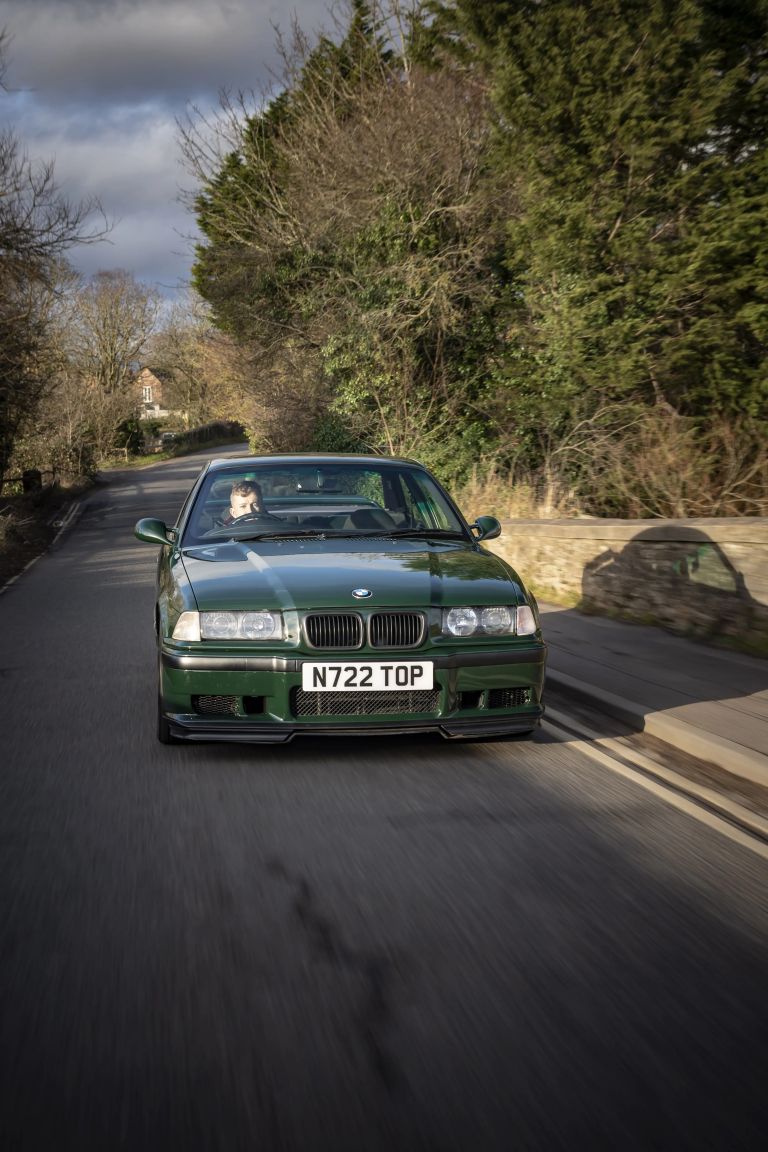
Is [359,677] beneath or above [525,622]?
beneath

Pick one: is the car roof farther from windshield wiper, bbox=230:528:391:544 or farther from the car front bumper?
the car front bumper

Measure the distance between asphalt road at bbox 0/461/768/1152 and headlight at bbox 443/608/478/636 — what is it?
64 centimetres

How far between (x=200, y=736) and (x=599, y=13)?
13.0 metres

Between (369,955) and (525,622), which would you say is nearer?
(369,955)

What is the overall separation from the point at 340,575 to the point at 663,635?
4.61 metres

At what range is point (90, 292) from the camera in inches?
2388

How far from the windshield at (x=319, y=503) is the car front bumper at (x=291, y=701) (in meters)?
1.44

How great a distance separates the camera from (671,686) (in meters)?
7.12

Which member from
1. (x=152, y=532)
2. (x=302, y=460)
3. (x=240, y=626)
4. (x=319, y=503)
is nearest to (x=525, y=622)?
(x=240, y=626)

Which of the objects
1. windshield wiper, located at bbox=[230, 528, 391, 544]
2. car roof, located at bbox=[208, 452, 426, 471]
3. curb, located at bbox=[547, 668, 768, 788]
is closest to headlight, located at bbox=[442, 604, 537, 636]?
curb, located at bbox=[547, 668, 768, 788]

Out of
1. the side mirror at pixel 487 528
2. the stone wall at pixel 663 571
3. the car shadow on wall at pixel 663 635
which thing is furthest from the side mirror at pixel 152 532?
the stone wall at pixel 663 571

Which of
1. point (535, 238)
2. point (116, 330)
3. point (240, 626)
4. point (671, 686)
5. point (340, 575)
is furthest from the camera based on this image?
point (116, 330)

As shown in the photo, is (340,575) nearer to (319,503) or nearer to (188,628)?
(188,628)

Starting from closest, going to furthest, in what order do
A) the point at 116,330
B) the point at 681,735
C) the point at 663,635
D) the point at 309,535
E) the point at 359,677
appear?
the point at 359,677 → the point at 681,735 → the point at 309,535 → the point at 663,635 → the point at 116,330
